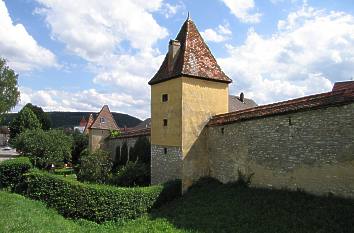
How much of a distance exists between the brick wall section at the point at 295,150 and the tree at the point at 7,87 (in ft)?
84.6

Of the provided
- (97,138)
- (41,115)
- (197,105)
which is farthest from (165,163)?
(41,115)

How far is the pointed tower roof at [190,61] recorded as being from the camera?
1938 centimetres

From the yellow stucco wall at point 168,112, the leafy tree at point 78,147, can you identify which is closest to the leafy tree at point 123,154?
the yellow stucco wall at point 168,112

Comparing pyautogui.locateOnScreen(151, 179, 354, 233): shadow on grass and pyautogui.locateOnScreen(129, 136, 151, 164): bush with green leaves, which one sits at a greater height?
pyautogui.locateOnScreen(129, 136, 151, 164): bush with green leaves

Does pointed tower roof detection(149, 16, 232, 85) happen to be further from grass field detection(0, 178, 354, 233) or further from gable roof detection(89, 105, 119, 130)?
gable roof detection(89, 105, 119, 130)

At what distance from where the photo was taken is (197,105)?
1920 centimetres

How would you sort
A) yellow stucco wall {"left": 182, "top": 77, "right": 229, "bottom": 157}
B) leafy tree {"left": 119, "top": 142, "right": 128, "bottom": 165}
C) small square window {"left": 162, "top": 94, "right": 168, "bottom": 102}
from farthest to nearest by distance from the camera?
1. leafy tree {"left": 119, "top": 142, "right": 128, "bottom": 165}
2. small square window {"left": 162, "top": 94, "right": 168, "bottom": 102}
3. yellow stucco wall {"left": 182, "top": 77, "right": 229, "bottom": 157}

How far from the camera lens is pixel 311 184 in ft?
42.9

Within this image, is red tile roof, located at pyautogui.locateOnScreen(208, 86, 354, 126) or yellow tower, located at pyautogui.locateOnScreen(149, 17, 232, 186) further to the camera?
yellow tower, located at pyautogui.locateOnScreen(149, 17, 232, 186)

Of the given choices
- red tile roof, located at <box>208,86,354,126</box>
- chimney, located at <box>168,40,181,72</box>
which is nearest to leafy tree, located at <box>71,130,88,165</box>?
chimney, located at <box>168,40,181,72</box>

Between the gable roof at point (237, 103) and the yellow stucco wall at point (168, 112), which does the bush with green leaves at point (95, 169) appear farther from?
the gable roof at point (237, 103)

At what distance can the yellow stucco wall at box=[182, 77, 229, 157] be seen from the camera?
18.8m

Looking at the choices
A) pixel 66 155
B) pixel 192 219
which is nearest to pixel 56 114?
pixel 66 155

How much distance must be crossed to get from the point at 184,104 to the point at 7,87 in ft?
80.4
